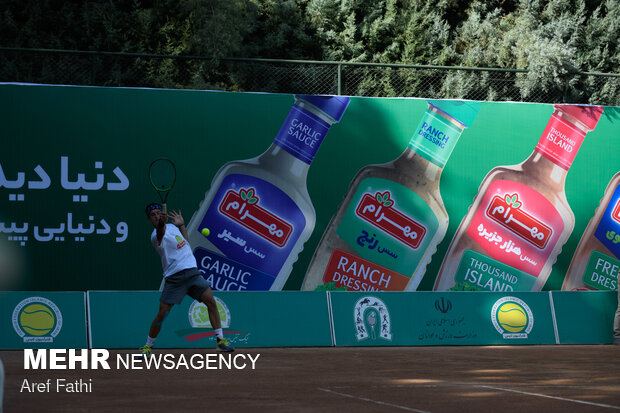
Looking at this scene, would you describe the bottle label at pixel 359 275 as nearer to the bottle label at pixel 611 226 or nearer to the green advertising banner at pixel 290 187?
the green advertising banner at pixel 290 187

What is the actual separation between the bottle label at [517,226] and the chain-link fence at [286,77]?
2.60 meters

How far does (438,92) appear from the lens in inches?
763

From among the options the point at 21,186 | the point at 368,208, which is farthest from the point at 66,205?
the point at 368,208

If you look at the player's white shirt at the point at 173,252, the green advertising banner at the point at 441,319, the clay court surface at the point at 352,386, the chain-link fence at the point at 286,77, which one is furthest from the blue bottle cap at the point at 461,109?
the player's white shirt at the point at 173,252

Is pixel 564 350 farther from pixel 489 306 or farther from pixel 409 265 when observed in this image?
pixel 409 265

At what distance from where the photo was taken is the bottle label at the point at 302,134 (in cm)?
1606

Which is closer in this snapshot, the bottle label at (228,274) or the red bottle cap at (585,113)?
the bottle label at (228,274)

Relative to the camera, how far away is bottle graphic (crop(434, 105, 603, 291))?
16703 mm

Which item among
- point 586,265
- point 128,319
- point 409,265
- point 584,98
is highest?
point 584,98

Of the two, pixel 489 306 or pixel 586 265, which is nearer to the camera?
pixel 489 306

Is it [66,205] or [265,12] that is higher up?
[265,12]

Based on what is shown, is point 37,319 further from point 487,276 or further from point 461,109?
point 461,109

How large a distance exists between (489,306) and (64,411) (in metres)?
9.64

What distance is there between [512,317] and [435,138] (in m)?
3.96
